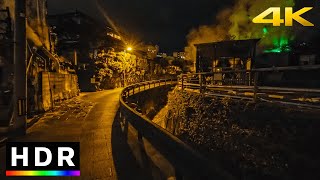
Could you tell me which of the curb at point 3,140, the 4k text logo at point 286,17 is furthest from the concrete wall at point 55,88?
the 4k text logo at point 286,17

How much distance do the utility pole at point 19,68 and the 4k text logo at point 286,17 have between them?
3841 centimetres

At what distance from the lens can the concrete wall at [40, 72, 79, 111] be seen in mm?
17953

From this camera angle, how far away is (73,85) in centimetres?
3003

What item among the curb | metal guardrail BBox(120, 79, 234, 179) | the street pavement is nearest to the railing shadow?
the street pavement

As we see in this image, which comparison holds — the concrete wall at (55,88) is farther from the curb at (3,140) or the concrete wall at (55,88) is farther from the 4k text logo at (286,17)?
the 4k text logo at (286,17)

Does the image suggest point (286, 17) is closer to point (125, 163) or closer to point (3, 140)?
point (125, 163)

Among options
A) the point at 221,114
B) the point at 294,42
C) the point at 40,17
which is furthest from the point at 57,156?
the point at 294,42

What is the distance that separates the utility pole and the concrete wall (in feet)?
23.5

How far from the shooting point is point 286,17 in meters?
40.3

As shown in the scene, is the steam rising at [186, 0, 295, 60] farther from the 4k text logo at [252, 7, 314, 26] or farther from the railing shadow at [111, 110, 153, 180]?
the railing shadow at [111, 110, 153, 180]

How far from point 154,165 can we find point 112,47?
45891 mm

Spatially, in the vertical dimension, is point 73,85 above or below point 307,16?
below

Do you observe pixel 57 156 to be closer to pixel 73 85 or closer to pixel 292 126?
pixel 292 126

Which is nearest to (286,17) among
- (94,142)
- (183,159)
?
(94,142)
